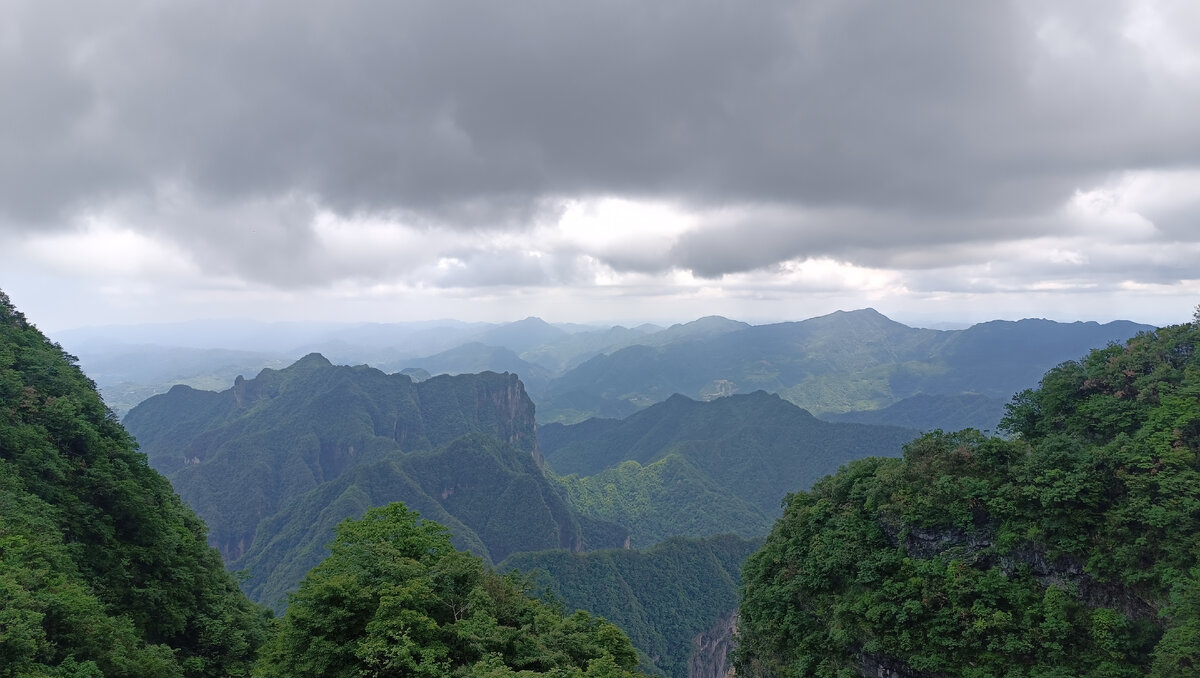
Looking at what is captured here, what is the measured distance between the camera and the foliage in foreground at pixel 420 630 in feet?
50.4

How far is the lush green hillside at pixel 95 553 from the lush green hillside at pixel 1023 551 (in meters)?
28.4

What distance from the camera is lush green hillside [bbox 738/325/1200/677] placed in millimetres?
22250

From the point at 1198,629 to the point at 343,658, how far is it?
28.3 meters

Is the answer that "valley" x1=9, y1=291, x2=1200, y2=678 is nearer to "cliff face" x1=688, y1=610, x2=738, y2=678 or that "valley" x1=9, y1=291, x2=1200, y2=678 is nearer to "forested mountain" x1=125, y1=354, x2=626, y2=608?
"cliff face" x1=688, y1=610, x2=738, y2=678

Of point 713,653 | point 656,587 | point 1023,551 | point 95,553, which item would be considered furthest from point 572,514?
point 1023,551

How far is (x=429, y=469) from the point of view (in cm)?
14262

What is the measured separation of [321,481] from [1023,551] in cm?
17483

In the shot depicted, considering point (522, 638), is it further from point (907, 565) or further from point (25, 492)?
point (25, 492)

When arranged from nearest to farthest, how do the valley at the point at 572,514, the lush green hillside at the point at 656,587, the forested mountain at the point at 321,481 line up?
the valley at the point at 572,514
the lush green hillside at the point at 656,587
the forested mountain at the point at 321,481

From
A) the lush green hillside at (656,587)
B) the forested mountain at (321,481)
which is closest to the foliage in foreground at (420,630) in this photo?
the lush green hillside at (656,587)

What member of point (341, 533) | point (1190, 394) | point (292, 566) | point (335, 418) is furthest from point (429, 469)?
point (1190, 394)

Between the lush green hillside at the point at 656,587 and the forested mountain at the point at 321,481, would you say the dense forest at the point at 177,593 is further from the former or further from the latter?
the forested mountain at the point at 321,481

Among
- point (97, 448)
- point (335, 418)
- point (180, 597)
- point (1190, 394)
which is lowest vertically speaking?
point (335, 418)

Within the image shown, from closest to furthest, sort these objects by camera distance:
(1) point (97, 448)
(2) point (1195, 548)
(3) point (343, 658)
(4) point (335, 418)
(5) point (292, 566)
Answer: (3) point (343, 658) < (2) point (1195, 548) < (1) point (97, 448) < (5) point (292, 566) < (4) point (335, 418)
